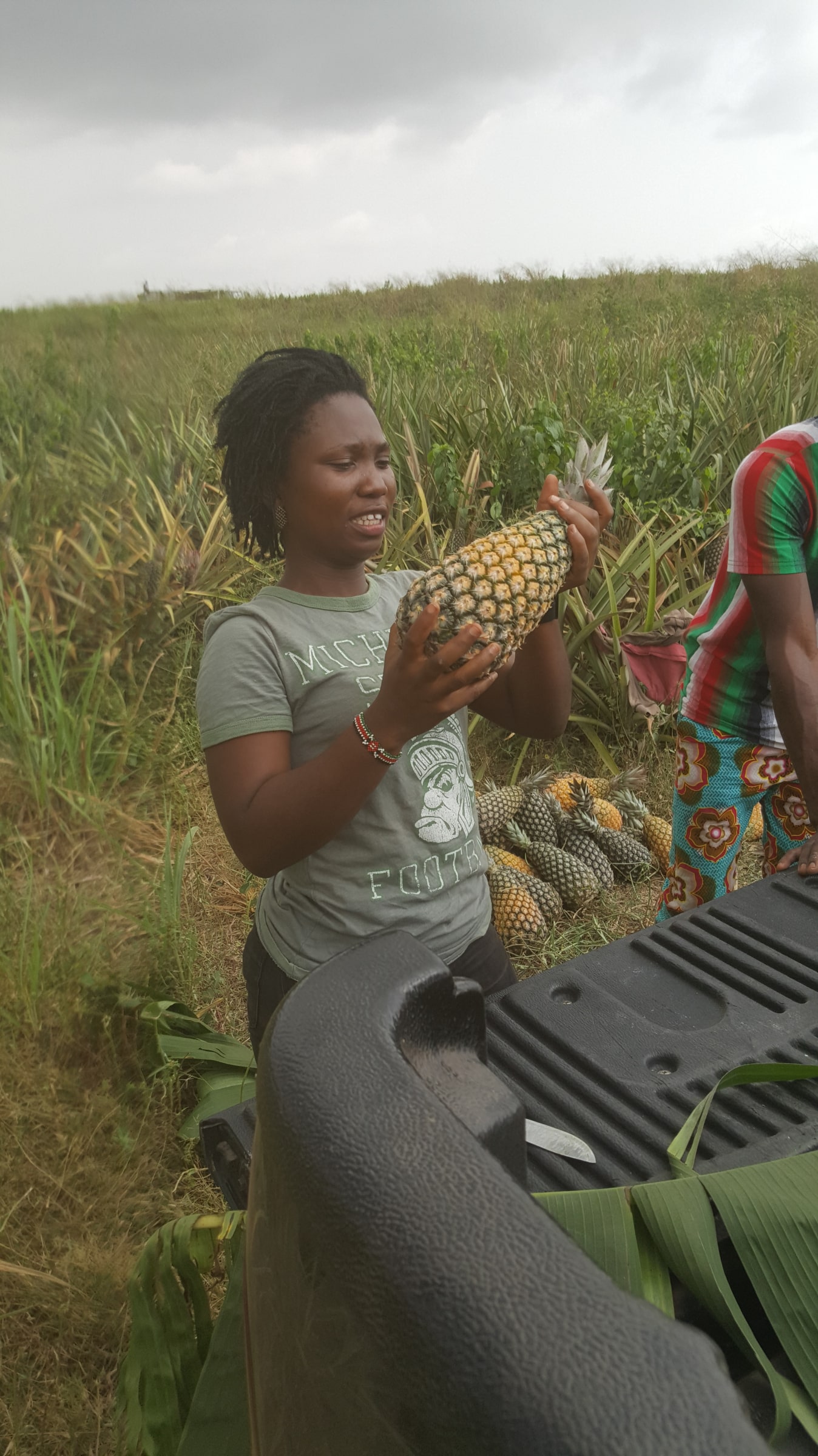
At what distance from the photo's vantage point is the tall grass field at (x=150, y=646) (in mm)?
2273

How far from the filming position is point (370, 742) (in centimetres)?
150

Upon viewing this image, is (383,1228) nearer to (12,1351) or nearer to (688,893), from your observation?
(12,1351)

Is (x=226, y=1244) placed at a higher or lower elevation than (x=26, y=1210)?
higher

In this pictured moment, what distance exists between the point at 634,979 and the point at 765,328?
8.71 meters

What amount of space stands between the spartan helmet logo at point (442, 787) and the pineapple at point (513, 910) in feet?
5.12

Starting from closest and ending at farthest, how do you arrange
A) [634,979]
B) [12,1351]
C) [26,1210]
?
[634,979], [12,1351], [26,1210]

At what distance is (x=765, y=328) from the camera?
8477mm

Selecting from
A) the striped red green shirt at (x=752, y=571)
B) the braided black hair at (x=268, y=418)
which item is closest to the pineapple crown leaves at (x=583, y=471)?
the striped red green shirt at (x=752, y=571)

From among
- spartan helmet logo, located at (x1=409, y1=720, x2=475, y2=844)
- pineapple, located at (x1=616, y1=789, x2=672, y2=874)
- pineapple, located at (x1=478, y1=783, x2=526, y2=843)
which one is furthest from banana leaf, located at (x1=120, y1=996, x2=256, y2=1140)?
pineapple, located at (x1=616, y1=789, x2=672, y2=874)

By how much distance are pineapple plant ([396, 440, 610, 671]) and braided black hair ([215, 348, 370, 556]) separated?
45 cm

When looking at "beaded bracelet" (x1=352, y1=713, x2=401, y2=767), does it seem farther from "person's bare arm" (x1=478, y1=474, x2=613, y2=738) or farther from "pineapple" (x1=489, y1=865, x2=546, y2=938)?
"pineapple" (x1=489, y1=865, x2=546, y2=938)

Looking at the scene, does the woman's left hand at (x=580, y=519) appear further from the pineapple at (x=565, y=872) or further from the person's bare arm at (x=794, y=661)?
the pineapple at (x=565, y=872)

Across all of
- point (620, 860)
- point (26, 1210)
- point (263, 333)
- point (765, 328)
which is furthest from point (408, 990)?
point (765, 328)

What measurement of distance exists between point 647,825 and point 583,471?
7.91 feet
